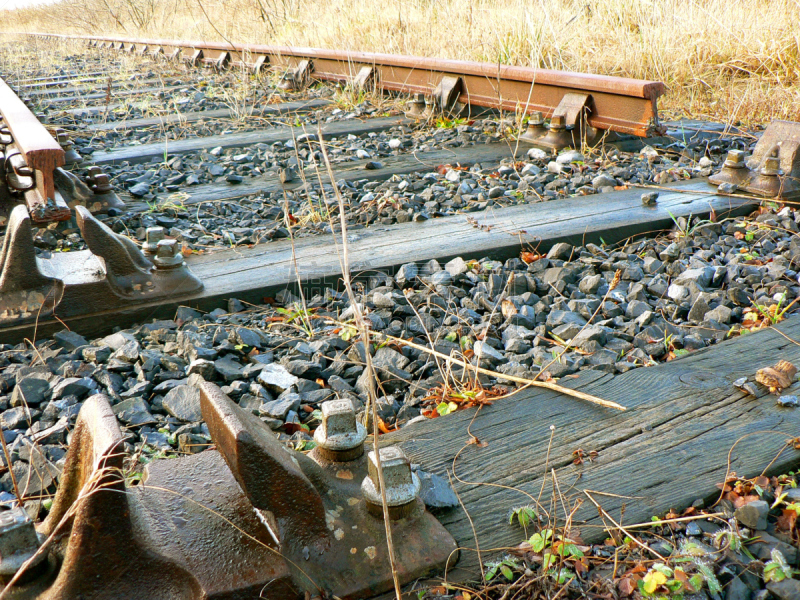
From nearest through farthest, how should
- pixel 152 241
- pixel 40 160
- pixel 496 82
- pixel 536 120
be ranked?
pixel 152 241 < pixel 40 160 < pixel 536 120 < pixel 496 82

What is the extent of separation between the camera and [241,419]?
1.06 m

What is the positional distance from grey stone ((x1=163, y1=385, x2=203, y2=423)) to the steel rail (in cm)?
318

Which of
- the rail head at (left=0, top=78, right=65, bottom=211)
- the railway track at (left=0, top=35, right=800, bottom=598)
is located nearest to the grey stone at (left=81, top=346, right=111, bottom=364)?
the railway track at (left=0, top=35, right=800, bottom=598)

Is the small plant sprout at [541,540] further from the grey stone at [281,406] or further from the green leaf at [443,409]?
the grey stone at [281,406]

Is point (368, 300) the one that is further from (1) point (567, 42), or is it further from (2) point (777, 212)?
(1) point (567, 42)

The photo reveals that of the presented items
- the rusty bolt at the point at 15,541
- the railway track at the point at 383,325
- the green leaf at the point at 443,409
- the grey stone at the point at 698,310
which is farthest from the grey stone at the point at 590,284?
the rusty bolt at the point at 15,541

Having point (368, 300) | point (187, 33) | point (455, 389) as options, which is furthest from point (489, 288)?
point (187, 33)

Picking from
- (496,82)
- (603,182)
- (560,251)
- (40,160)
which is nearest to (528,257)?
(560,251)

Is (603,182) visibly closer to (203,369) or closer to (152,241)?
(152,241)

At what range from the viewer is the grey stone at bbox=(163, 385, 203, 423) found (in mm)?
1717

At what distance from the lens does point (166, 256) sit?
7.56ft

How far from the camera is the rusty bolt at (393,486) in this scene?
1.18 m

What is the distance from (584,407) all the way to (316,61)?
651 centimetres

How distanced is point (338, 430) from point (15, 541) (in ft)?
1.88
